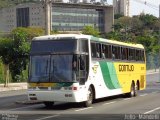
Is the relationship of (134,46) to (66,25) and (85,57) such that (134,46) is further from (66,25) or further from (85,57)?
(66,25)

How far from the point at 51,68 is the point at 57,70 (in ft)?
0.88

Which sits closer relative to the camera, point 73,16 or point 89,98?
point 89,98

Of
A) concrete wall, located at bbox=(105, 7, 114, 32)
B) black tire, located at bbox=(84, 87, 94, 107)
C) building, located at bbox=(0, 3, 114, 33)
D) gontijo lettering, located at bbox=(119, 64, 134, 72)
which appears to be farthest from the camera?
concrete wall, located at bbox=(105, 7, 114, 32)

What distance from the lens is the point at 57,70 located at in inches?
749

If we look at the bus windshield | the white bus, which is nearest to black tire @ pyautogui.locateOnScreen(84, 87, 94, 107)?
the white bus

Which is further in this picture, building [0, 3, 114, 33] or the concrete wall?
the concrete wall

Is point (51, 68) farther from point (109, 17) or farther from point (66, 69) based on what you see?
point (109, 17)

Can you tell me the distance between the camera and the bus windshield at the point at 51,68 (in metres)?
18.9

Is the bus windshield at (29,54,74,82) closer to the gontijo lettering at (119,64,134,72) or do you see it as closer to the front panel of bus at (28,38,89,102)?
the front panel of bus at (28,38,89,102)

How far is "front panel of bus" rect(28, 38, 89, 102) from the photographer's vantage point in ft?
61.6

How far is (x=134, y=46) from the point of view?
27844 millimetres

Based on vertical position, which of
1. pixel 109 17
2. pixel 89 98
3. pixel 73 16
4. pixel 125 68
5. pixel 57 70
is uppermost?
pixel 73 16

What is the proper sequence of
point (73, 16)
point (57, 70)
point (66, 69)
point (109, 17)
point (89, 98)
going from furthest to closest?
point (109, 17)
point (73, 16)
point (89, 98)
point (57, 70)
point (66, 69)

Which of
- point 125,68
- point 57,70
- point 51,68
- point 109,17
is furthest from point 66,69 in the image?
point 109,17
